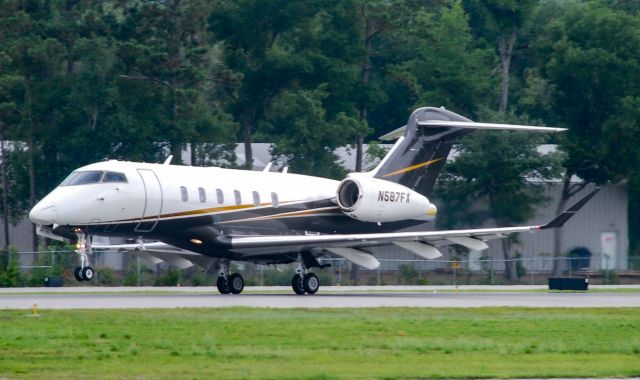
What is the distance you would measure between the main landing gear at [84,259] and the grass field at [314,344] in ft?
13.7

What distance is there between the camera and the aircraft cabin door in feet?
104

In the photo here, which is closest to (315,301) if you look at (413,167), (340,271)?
(413,167)

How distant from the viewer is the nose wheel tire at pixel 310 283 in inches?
1337

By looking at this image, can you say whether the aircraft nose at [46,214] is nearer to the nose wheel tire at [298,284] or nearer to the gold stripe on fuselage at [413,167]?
the nose wheel tire at [298,284]

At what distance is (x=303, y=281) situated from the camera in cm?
3394

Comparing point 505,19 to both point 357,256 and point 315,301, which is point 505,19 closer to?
point 357,256

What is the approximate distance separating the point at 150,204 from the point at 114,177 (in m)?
1.14

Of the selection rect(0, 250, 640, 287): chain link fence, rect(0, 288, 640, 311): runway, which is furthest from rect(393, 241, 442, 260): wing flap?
rect(0, 250, 640, 287): chain link fence

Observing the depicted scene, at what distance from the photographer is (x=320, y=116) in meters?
57.6

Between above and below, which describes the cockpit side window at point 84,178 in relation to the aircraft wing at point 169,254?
above

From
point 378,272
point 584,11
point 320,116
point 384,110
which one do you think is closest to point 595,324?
point 378,272

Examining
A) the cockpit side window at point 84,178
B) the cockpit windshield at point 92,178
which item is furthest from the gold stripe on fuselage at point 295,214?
the cockpit side window at point 84,178

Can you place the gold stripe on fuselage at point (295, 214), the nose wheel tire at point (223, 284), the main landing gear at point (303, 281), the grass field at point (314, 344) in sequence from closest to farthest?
the grass field at point (314, 344), the main landing gear at point (303, 281), the gold stripe on fuselage at point (295, 214), the nose wheel tire at point (223, 284)

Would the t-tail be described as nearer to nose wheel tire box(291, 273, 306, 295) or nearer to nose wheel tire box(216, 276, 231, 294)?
nose wheel tire box(291, 273, 306, 295)
